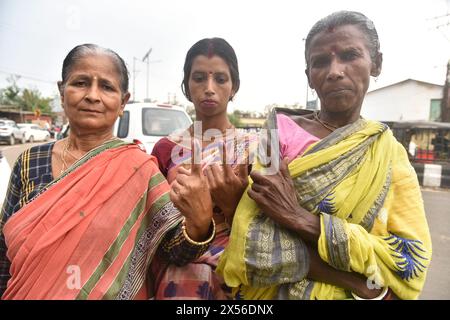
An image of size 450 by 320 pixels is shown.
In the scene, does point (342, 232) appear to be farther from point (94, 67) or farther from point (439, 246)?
point (439, 246)

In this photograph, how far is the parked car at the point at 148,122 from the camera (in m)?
5.11

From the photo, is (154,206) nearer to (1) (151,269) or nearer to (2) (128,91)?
(1) (151,269)

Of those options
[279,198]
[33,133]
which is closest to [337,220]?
[279,198]

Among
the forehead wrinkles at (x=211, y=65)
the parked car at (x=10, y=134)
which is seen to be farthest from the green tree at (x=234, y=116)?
the parked car at (x=10, y=134)

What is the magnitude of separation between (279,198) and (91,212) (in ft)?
2.13

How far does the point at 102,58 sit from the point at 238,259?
926 millimetres

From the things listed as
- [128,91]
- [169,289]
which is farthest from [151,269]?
[128,91]

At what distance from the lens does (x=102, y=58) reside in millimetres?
1289

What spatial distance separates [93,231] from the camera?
44.2 inches

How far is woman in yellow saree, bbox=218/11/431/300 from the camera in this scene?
1033mm

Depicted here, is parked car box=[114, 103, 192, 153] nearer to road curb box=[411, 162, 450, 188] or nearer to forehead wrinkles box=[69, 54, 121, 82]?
forehead wrinkles box=[69, 54, 121, 82]

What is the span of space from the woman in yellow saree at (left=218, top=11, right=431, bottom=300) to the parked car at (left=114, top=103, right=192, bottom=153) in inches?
156

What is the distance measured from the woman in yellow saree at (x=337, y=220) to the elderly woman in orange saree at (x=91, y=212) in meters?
0.22
